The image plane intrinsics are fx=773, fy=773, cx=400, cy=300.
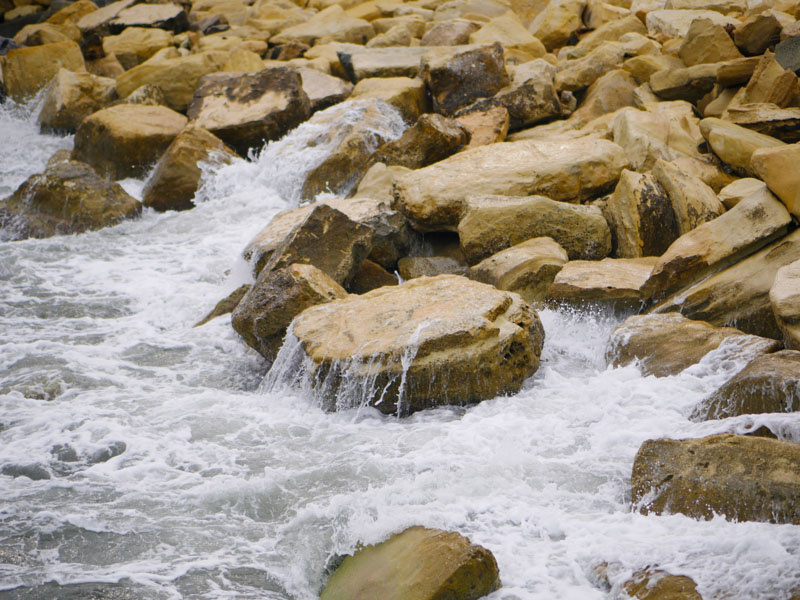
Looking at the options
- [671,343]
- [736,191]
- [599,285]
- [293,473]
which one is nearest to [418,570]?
[293,473]

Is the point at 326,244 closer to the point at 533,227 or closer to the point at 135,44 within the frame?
the point at 533,227

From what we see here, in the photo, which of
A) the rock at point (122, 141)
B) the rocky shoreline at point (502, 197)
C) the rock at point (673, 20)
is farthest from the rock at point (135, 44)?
the rock at point (673, 20)

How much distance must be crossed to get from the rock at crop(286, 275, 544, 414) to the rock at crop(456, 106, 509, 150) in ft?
12.1

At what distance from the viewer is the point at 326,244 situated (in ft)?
18.9

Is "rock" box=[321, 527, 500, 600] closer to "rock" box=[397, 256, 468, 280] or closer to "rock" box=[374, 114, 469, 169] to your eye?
"rock" box=[397, 256, 468, 280]

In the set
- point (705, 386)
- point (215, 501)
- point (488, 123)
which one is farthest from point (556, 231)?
point (215, 501)

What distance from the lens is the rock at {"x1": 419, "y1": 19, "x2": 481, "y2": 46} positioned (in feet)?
38.7

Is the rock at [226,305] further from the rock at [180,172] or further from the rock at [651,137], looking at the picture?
the rock at [651,137]

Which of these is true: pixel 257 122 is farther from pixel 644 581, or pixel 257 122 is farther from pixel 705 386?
pixel 644 581

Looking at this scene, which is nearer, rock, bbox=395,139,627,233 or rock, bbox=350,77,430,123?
rock, bbox=395,139,627,233

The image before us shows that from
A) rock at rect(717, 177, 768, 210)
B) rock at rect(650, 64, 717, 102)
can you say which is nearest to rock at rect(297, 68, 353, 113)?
rock at rect(650, 64, 717, 102)

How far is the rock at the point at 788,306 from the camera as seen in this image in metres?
3.93

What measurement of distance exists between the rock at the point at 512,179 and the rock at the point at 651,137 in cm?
32

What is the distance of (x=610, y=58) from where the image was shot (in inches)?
384
